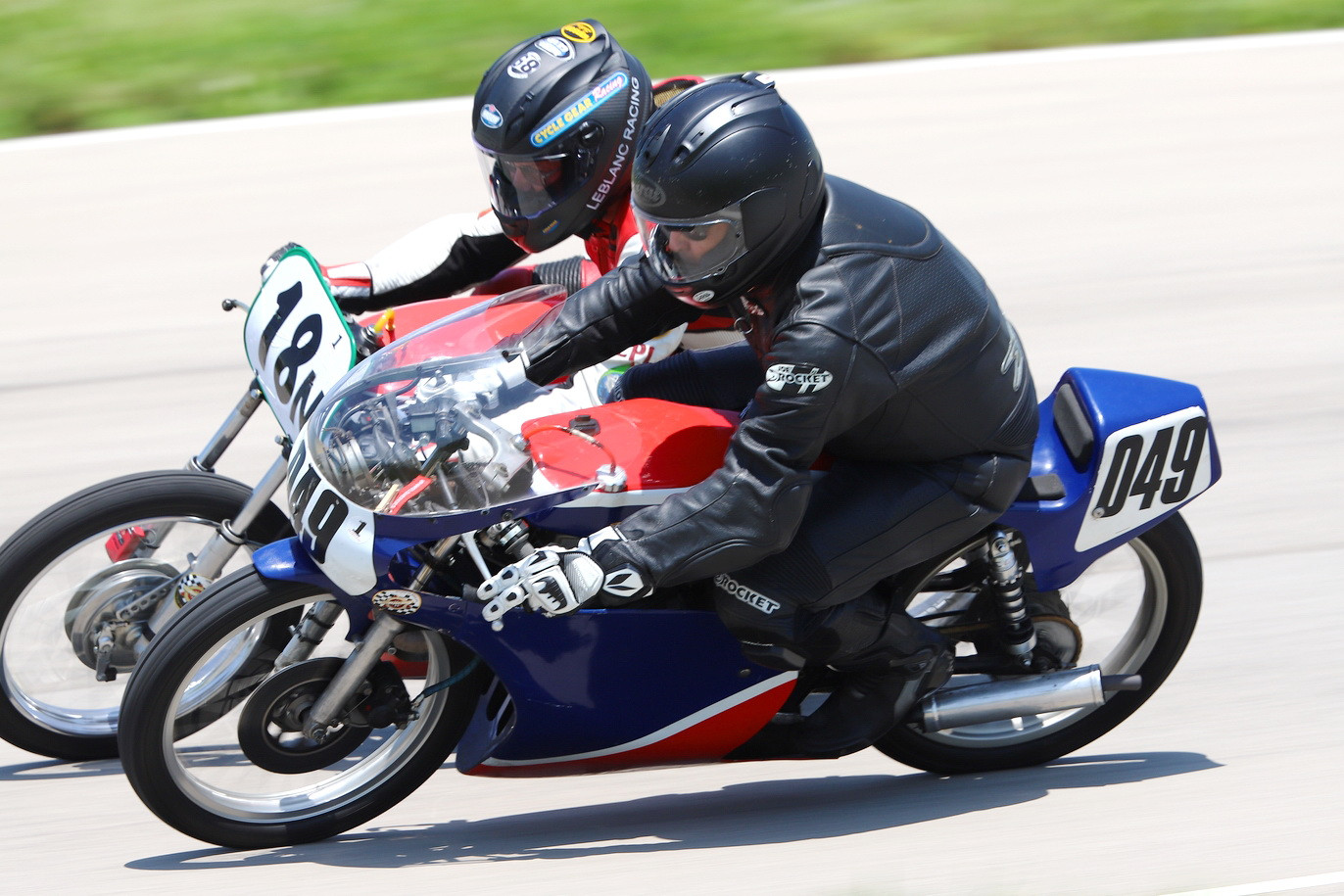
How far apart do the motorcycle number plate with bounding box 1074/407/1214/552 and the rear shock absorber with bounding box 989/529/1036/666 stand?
18 cm

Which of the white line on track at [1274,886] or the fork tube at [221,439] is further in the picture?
the fork tube at [221,439]

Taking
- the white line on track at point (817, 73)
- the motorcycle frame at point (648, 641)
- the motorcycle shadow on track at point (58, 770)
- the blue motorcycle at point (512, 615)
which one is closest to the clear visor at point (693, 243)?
the blue motorcycle at point (512, 615)

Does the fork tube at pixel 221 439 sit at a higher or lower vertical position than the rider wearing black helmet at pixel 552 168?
lower

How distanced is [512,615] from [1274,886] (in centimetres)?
169

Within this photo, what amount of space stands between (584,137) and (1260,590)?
104 inches

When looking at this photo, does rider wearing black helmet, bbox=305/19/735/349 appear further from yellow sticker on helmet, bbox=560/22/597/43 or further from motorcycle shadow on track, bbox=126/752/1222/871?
motorcycle shadow on track, bbox=126/752/1222/871

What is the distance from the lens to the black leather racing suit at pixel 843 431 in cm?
Result: 338

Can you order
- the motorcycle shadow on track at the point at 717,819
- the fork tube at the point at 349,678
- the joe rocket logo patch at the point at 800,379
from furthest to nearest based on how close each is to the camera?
the motorcycle shadow on track at the point at 717,819
the fork tube at the point at 349,678
the joe rocket logo patch at the point at 800,379

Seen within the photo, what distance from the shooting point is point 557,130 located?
13.6ft

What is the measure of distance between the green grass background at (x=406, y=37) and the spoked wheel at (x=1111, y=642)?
20.0 ft

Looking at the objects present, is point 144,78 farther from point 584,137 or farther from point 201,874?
point 201,874

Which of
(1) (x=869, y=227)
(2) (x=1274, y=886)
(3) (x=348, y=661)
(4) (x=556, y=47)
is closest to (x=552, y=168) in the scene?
(4) (x=556, y=47)

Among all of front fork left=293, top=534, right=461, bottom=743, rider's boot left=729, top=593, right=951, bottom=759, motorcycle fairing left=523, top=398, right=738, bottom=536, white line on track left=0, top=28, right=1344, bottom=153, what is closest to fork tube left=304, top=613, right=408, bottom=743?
front fork left=293, top=534, right=461, bottom=743

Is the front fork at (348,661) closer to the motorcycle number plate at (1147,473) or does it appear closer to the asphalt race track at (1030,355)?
the asphalt race track at (1030,355)
